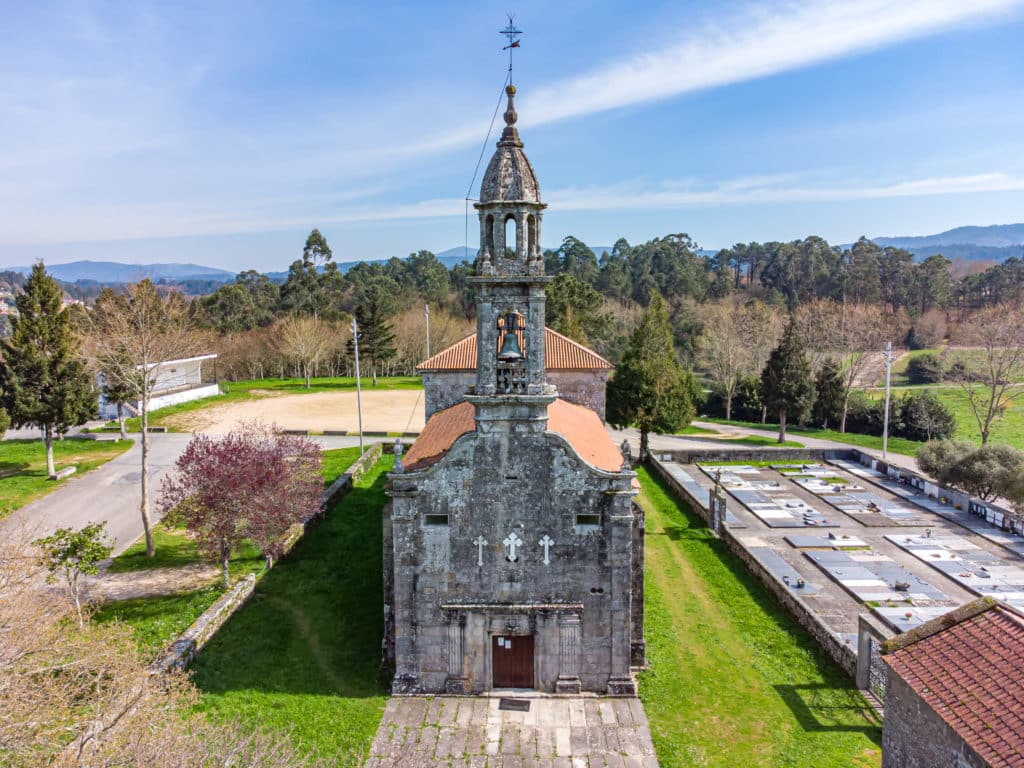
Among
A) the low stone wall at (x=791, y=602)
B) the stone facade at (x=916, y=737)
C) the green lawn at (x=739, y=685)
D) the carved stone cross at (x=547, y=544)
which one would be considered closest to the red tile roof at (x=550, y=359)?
the low stone wall at (x=791, y=602)

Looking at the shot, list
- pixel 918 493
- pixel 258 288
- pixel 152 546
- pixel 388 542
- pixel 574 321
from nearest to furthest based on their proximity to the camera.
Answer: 1. pixel 388 542
2. pixel 152 546
3. pixel 918 493
4. pixel 574 321
5. pixel 258 288

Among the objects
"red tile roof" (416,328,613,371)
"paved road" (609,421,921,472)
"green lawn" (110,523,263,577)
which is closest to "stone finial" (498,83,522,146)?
"red tile roof" (416,328,613,371)

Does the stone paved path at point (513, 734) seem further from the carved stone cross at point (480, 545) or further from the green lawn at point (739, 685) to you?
the carved stone cross at point (480, 545)

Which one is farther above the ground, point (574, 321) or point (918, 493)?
point (574, 321)

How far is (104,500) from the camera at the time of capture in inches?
1156

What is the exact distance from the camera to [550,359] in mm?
27266

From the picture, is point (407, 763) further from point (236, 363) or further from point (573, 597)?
point (236, 363)

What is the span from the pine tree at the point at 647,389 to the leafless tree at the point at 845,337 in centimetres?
2034

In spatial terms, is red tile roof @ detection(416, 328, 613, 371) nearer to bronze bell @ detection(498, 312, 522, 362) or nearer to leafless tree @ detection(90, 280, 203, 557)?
leafless tree @ detection(90, 280, 203, 557)

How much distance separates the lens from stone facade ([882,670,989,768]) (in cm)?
962

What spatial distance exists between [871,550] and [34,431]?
49048mm

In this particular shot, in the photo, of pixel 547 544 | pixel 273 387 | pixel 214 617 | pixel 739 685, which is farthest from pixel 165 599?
pixel 273 387

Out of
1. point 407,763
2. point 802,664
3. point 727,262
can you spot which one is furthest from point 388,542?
point 727,262

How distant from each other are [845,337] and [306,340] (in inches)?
1935
